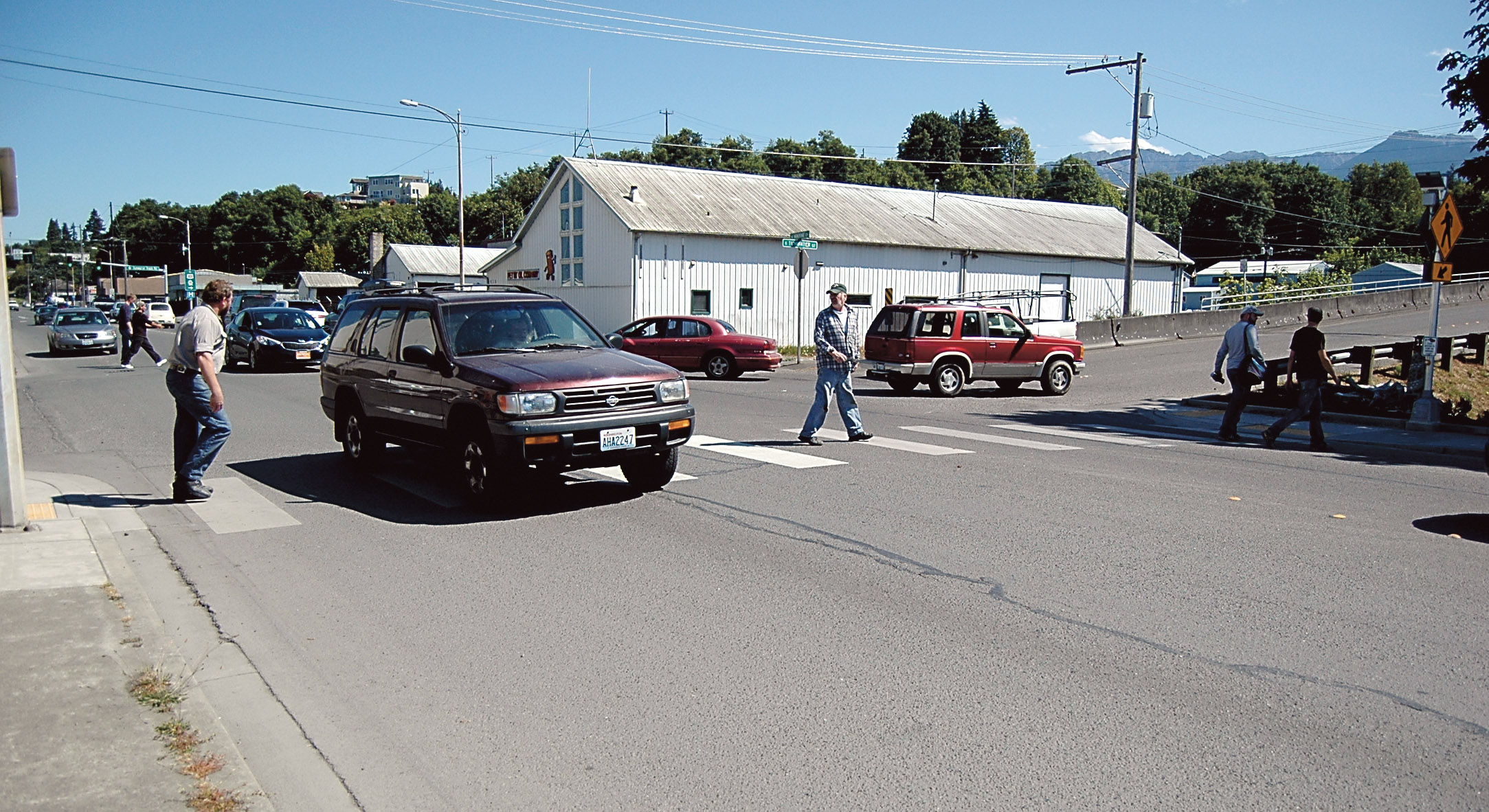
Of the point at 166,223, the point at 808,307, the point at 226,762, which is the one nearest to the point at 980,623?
the point at 226,762

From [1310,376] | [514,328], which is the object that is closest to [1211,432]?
[1310,376]

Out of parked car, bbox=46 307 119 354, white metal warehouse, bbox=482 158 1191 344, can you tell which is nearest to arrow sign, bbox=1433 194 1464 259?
white metal warehouse, bbox=482 158 1191 344

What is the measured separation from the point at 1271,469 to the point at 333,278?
90485mm

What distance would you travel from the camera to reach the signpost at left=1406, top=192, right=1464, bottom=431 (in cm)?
1519

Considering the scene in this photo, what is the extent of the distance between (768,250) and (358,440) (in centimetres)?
2909

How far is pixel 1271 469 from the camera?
11617 millimetres

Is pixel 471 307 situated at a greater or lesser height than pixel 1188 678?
greater

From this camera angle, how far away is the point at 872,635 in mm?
5617

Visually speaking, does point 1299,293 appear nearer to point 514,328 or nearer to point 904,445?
point 904,445

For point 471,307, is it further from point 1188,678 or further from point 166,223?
point 166,223

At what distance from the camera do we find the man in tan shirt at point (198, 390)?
872 centimetres

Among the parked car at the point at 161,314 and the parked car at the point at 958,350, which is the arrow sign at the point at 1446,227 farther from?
the parked car at the point at 161,314

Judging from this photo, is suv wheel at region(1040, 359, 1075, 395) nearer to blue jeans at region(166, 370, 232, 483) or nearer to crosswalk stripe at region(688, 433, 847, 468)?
crosswalk stripe at region(688, 433, 847, 468)

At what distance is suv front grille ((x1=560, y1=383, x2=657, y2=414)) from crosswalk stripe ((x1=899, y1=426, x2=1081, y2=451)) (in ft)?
19.7
